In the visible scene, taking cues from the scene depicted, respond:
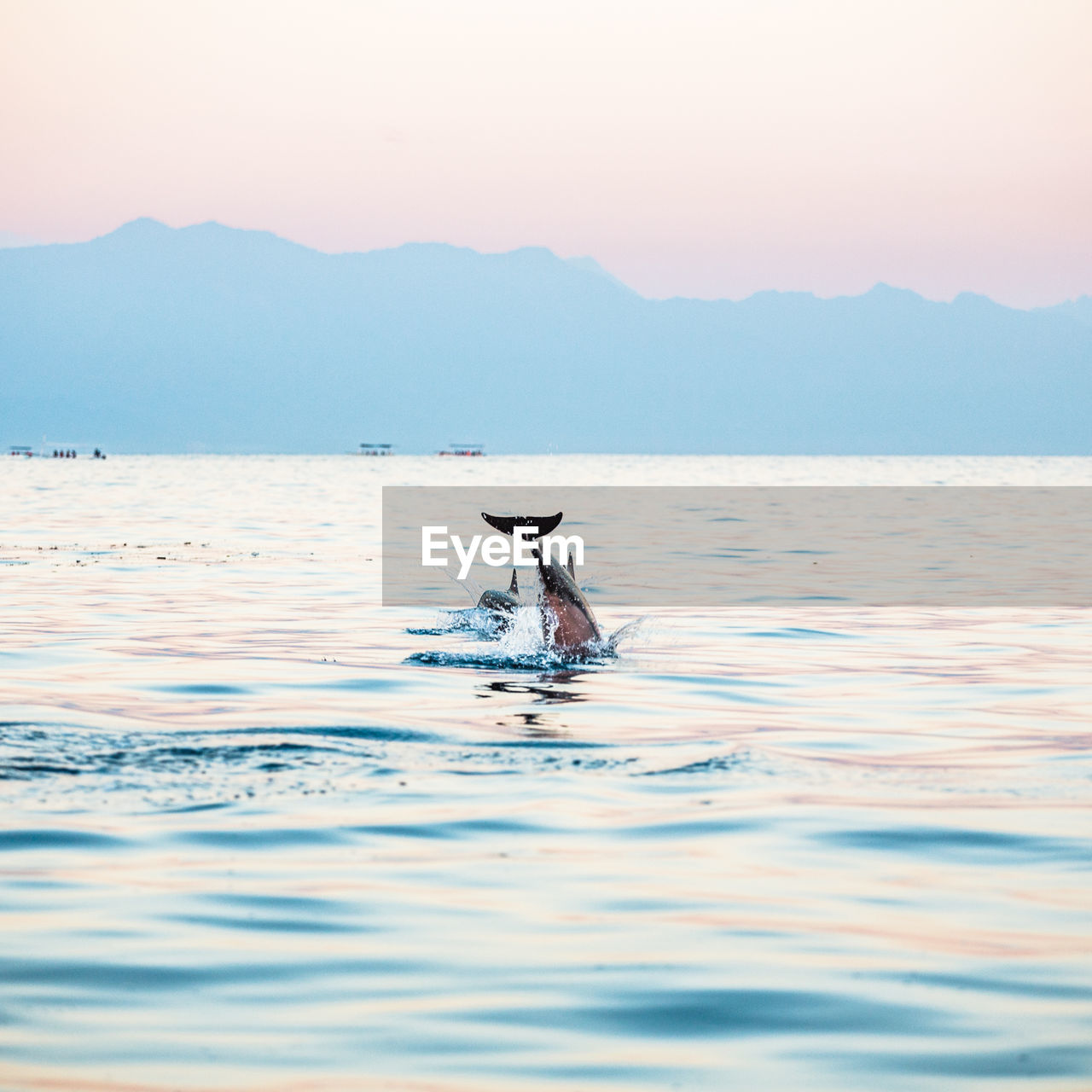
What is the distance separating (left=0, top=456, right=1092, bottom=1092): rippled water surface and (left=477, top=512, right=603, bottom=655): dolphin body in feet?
2.51

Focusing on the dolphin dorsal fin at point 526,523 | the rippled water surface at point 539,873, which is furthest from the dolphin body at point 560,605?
the rippled water surface at point 539,873

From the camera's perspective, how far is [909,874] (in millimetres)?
9539

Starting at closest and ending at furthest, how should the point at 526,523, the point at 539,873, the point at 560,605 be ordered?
the point at 539,873, the point at 526,523, the point at 560,605

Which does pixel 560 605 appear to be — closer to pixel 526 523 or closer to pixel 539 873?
pixel 526 523

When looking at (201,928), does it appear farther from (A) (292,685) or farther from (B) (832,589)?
(B) (832,589)

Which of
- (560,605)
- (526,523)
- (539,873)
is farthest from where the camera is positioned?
(560,605)

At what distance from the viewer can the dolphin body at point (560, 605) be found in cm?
1994

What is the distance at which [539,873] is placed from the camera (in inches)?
374

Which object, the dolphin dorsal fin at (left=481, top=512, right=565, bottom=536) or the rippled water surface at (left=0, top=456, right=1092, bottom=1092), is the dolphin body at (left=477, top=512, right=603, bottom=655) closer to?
the dolphin dorsal fin at (left=481, top=512, right=565, bottom=536)

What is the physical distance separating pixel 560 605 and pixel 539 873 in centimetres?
1103

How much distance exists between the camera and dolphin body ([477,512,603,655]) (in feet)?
65.4

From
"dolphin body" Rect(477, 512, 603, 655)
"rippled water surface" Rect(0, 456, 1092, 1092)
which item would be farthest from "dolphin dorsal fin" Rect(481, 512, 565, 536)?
"rippled water surface" Rect(0, 456, 1092, 1092)

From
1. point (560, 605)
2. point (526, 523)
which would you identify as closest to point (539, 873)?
point (526, 523)

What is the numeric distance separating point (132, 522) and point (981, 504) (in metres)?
43.3
